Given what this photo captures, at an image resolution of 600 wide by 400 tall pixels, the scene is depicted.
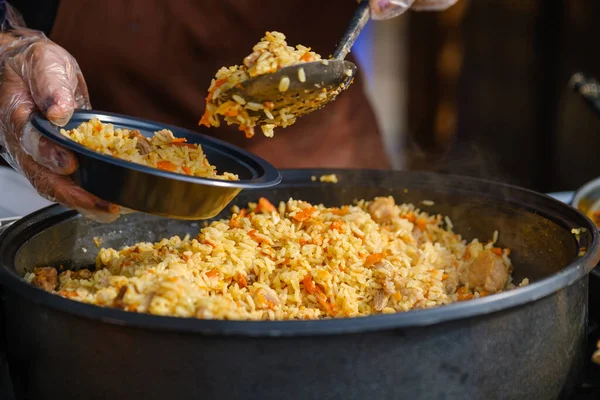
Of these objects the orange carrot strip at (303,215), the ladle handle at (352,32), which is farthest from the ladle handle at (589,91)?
the orange carrot strip at (303,215)

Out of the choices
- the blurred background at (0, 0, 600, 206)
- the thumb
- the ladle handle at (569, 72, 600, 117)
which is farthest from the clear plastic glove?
the blurred background at (0, 0, 600, 206)

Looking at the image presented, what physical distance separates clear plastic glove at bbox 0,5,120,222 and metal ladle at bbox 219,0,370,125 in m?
0.47

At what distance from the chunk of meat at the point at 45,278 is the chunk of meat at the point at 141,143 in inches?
19.0

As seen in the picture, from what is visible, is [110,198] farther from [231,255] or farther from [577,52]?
[577,52]

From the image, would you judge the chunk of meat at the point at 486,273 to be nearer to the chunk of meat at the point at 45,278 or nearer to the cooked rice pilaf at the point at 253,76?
the cooked rice pilaf at the point at 253,76

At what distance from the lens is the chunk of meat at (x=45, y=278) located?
6.36ft

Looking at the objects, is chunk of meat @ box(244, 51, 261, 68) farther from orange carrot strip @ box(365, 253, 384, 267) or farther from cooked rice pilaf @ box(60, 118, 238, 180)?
orange carrot strip @ box(365, 253, 384, 267)

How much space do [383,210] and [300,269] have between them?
596 mm

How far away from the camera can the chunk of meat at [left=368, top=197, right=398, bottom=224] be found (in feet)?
8.16

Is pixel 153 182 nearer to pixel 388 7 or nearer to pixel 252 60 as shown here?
pixel 252 60

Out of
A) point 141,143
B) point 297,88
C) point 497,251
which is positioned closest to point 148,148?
point 141,143

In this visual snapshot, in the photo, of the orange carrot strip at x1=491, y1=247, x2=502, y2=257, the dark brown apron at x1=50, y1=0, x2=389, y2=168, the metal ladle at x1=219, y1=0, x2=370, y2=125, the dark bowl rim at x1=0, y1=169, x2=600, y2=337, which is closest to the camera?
the dark bowl rim at x1=0, y1=169, x2=600, y2=337

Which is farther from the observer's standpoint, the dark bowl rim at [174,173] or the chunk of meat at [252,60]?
the chunk of meat at [252,60]

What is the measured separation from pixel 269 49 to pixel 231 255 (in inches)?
25.0
